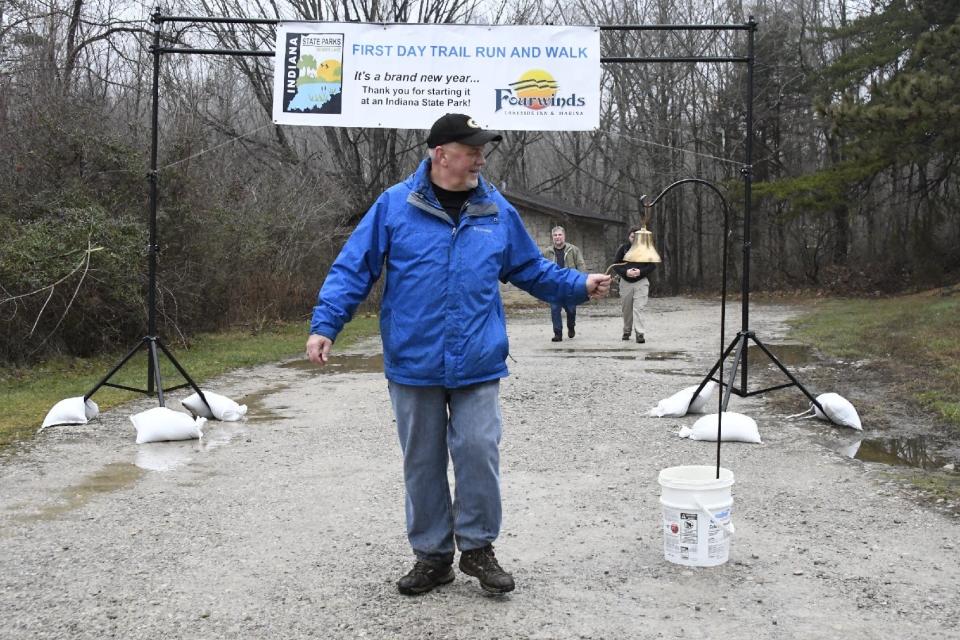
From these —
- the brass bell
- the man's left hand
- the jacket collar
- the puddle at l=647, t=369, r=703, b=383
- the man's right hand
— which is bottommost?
the puddle at l=647, t=369, r=703, b=383

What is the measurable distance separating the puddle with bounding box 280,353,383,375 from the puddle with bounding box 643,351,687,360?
394 cm

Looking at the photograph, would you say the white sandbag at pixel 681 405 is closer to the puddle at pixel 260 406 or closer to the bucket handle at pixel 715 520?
the puddle at pixel 260 406

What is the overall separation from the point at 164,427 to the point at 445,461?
425cm

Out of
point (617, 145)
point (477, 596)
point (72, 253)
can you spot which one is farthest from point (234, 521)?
point (617, 145)

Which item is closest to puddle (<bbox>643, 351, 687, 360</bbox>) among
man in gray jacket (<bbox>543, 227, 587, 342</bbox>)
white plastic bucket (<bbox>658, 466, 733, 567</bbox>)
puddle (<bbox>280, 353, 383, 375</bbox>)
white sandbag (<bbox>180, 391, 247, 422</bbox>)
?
man in gray jacket (<bbox>543, 227, 587, 342</bbox>)

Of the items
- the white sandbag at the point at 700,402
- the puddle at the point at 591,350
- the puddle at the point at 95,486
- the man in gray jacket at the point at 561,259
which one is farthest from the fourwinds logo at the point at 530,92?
the man in gray jacket at the point at 561,259

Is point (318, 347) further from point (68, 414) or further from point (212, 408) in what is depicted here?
point (68, 414)

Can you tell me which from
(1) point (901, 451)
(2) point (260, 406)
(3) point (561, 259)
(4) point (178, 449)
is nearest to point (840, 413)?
(1) point (901, 451)

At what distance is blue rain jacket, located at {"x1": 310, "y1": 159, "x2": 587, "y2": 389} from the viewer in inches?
171

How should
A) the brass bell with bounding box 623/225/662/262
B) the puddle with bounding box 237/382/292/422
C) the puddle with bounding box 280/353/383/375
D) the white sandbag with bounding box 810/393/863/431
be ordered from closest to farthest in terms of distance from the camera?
the brass bell with bounding box 623/225/662/262
the white sandbag with bounding box 810/393/863/431
the puddle with bounding box 237/382/292/422
the puddle with bounding box 280/353/383/375

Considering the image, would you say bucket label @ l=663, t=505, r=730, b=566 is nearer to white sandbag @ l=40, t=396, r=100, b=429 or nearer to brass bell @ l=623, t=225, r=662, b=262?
brass bell @ l=623, t=225, r=662, b=262

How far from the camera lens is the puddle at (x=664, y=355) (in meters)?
14.1

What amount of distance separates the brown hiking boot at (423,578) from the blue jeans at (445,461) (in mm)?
36

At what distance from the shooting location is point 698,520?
15.4 ft
